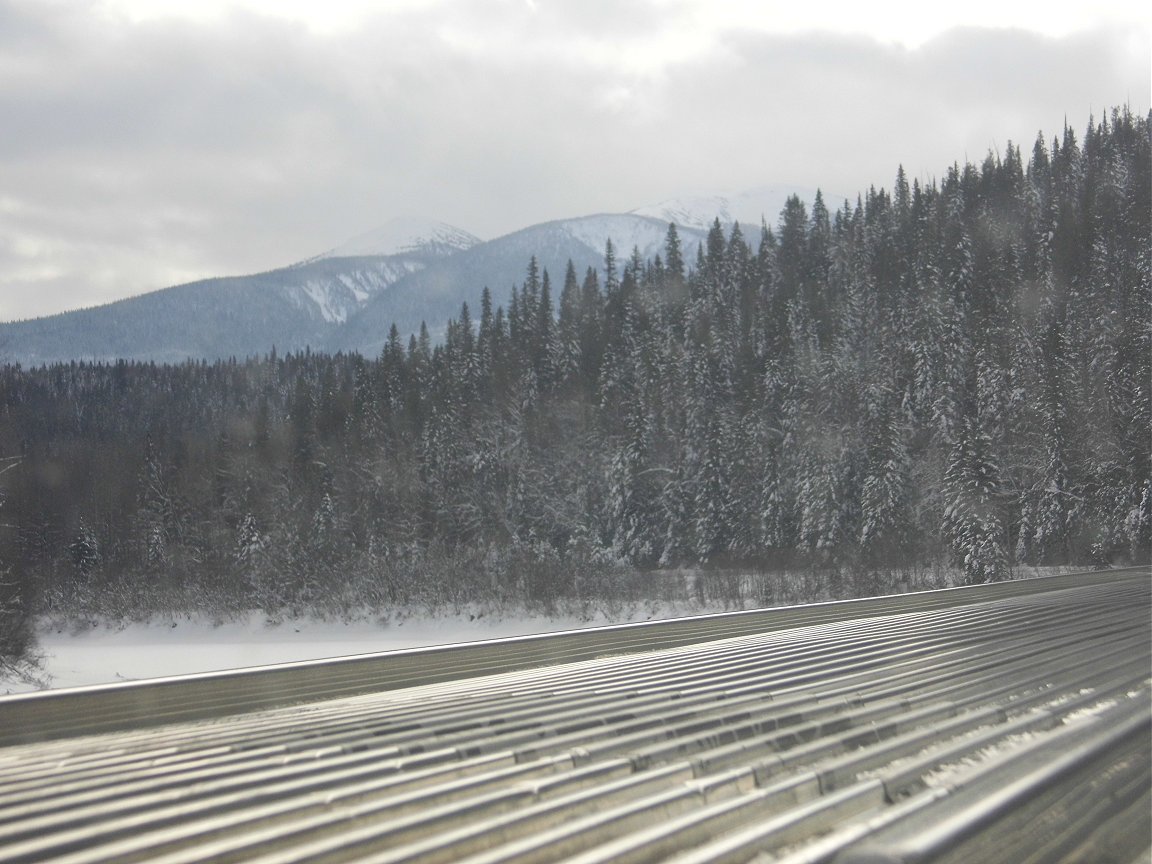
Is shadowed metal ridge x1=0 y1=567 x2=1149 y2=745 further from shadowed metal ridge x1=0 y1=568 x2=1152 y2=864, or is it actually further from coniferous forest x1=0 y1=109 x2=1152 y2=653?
coniferous forest x1=0 y1=109 x2=1152 y2=653

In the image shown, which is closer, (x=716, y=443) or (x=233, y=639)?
(x=233, y=639)

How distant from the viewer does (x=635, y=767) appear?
152 inches

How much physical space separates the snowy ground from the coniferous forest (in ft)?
5.65

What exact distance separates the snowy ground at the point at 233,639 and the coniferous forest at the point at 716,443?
1.72 meters

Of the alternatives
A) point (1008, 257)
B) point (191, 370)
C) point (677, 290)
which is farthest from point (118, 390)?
point (1008, 257)

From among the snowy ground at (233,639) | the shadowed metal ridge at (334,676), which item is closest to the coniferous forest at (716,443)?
the snowy ground at (233,639)

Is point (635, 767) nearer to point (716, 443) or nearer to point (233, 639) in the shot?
point (233, 639)

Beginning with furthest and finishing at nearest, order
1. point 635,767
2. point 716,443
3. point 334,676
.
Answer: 1. point 716,443
2. point 334,676
3. point 635,767

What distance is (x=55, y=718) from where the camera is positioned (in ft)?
21.2

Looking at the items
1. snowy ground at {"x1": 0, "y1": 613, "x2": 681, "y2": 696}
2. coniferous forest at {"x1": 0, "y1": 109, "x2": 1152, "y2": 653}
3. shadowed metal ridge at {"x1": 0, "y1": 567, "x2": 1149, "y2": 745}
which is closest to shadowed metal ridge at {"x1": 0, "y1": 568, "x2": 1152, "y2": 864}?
shadowed metal ridge at {"x1": 0, "y1": 567, "x2": 1149, "y2": 745}

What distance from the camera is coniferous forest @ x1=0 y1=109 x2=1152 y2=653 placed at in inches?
1556

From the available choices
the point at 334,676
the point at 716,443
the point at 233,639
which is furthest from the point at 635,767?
the point at 716,443

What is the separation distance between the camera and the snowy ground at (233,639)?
3094cm

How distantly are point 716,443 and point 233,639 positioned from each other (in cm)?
2729
